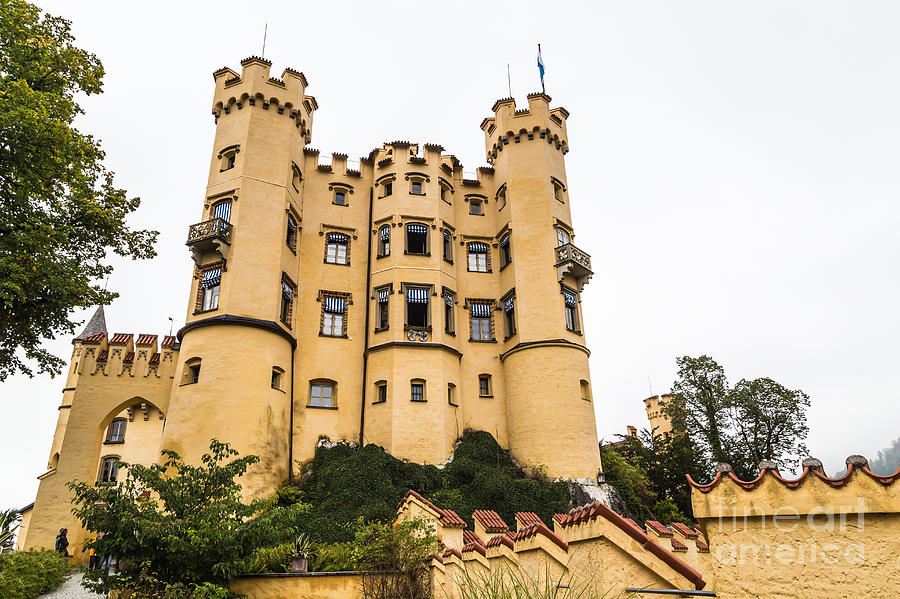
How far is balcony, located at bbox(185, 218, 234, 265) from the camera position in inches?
1005

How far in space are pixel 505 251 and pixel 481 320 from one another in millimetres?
4070

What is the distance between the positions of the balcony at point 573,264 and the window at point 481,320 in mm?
4323

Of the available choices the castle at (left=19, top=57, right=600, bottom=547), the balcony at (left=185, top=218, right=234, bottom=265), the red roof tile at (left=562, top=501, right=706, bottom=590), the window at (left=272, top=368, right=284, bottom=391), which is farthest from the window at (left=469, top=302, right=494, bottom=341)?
the red roof tile at (left=562, top=501, right=706, bottom=590)

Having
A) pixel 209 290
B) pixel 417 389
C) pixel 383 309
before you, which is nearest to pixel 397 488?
pixel 417 389

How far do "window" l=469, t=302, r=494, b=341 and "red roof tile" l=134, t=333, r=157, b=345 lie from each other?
1523 centimetres

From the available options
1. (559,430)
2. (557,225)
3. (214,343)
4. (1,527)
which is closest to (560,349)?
(559,430)

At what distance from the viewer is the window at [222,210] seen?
26.7 meters

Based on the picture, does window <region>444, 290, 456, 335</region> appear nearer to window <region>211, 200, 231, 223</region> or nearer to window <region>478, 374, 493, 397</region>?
window <region>478, 374, 493, 397</region>

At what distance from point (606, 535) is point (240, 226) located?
23.7 meters

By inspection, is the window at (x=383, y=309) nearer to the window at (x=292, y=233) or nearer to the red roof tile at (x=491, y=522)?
the window at (x=292, y=233)

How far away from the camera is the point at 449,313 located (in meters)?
29.8

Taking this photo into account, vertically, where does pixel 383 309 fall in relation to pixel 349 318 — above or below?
above

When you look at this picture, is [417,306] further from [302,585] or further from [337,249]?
[302,585]

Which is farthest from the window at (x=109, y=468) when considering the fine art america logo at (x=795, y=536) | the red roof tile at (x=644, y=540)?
the fine art america logo at (x=795, y=536)
